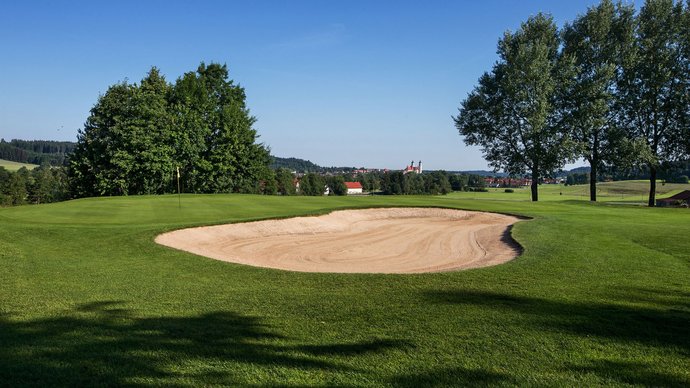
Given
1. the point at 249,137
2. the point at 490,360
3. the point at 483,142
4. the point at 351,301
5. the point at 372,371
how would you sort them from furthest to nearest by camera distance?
the point at 249,137 < the point at 483,142 < the point at 351,301 < the point at 490,360 < the point at 372,371

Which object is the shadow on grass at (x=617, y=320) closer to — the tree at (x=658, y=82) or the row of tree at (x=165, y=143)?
the tree at (x=658, y=82)

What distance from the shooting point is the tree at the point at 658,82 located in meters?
34.9

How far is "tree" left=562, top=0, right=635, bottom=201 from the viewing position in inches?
1409

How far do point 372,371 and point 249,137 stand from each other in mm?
47265

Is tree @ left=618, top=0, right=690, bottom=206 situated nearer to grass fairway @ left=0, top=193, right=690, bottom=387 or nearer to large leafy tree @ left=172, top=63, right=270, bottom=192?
grass fairway @ left=0, top=193, right=690, bottom=387

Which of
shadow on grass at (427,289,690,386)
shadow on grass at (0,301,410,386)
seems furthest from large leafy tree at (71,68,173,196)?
shadow on grass at (427,289,690,386)

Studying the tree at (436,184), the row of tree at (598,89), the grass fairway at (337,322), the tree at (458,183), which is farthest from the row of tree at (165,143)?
the tree at (458,183)

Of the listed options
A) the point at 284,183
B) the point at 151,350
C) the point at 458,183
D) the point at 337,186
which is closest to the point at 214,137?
the point at 151,350

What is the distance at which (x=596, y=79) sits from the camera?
36094 millimetres

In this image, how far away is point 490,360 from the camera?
14.9 feet

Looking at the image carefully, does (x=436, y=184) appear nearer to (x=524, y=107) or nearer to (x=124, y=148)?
(x=524, y=107)

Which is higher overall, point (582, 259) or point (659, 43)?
point (659, 43)

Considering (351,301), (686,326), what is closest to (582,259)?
(686,326)

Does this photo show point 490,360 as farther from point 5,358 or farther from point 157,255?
point 157,255
